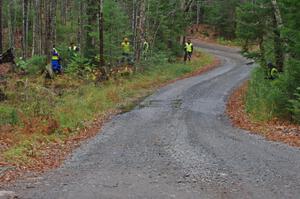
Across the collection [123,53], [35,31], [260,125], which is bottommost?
[260,125]

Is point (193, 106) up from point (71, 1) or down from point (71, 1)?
down

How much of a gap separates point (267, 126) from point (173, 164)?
6135 mm

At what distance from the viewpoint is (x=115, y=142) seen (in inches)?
486

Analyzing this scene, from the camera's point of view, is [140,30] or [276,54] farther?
[140,30]

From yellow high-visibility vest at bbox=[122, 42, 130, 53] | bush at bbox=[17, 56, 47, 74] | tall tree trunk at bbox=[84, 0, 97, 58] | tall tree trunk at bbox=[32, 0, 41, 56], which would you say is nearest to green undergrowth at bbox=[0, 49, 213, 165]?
yellow high-visibility vest at bbox=[122, 42, 130, 53]

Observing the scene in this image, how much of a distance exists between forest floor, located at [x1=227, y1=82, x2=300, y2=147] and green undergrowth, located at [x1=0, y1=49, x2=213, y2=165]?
4244mm

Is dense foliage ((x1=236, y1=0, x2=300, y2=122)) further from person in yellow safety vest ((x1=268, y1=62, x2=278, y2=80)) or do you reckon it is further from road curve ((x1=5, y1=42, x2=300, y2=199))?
road curve ((x1=5, y1=42, x2=300, y2=199))

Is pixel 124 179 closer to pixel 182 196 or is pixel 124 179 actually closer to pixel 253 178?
pixel 182 196

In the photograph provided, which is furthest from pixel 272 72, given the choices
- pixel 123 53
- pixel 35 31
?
pixel 35 31

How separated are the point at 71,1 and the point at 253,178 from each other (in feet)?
162

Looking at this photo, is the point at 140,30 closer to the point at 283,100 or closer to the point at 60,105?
the point at 60,105

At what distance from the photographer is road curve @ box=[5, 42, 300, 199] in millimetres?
7527

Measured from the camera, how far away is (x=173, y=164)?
952 centimetres

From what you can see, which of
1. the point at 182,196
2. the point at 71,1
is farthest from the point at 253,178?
the point at 71,1
